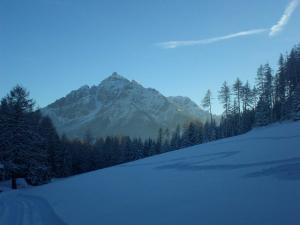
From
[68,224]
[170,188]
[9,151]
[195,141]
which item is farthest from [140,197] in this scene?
[195,141]

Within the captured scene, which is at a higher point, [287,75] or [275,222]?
[287,75]

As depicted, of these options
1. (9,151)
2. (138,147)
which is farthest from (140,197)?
(138,147)

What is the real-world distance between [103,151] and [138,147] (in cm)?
1171

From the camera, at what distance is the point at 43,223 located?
13.3 meters

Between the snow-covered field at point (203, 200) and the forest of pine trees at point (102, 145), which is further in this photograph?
the forest of pine trees at point (102, 145)

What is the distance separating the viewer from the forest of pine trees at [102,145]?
130 ft

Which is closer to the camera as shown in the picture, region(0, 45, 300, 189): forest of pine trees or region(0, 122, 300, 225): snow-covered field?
region(0, 122, 300, 225): snow-covered field

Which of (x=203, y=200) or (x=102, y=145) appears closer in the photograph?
(x=203, y=200)

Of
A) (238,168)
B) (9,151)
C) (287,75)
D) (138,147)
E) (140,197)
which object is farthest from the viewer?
(138,147)

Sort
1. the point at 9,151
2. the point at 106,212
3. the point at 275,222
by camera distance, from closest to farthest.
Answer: the point at 275,222, the point at 106,212, the point at 9,151

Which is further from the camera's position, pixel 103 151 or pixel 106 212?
pixel 103 151

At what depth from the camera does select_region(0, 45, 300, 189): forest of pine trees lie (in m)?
39.6

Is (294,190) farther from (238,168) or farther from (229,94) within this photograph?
(229,94)

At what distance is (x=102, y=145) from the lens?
11412 cm
